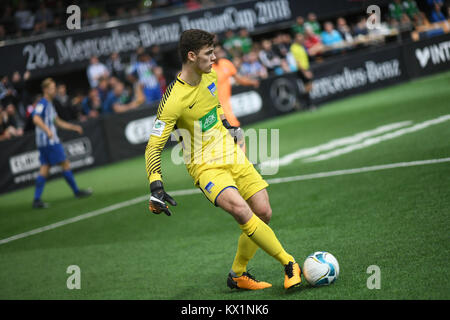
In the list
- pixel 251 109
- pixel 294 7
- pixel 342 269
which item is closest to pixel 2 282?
pixel 342 269

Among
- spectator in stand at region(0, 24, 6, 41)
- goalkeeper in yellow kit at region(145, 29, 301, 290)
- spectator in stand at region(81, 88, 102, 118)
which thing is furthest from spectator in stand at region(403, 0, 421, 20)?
goalkeeper in yellow kit at region(145, 29, 301, 290)

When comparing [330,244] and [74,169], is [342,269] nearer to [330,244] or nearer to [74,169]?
[330,244]

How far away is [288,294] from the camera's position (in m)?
5.22

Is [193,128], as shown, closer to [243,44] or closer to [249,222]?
[249,222]

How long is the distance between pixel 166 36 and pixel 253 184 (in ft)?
53.7

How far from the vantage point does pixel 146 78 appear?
63.2 feet

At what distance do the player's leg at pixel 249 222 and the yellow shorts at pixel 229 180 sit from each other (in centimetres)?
9

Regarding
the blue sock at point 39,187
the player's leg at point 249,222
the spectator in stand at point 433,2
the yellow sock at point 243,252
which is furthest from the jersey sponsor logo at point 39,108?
the spectator in stand at point 433,2

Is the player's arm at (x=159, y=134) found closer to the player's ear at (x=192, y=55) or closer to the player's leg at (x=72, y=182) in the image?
the player's ear at (x=192, y=55)

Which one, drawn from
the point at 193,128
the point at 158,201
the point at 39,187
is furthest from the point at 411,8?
the point at 158,201

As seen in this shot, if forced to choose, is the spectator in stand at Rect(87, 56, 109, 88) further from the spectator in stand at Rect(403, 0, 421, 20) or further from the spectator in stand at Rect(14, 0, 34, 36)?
the spectator in stand at Rect(403, 0, 421, 20)

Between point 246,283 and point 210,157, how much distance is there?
1280 mm

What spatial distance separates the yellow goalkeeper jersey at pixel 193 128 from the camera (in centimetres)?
522

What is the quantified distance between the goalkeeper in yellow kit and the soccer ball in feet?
0.36
